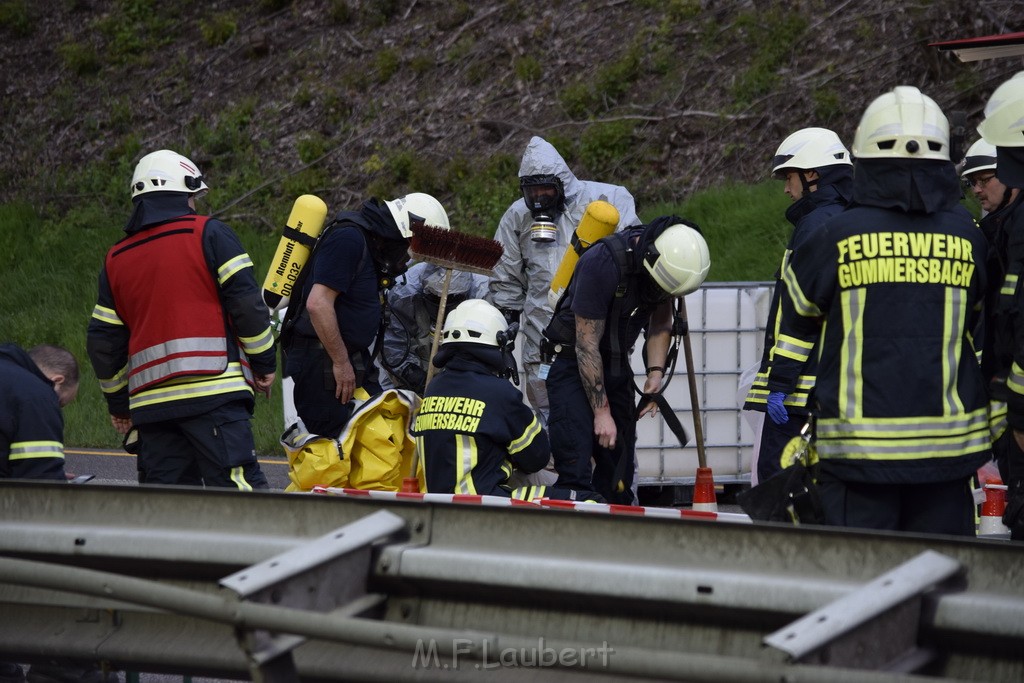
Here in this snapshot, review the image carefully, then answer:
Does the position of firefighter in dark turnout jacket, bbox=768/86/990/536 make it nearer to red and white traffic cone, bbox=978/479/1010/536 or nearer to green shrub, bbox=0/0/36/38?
red and white traffic cone, bbox=978/479/1010/536

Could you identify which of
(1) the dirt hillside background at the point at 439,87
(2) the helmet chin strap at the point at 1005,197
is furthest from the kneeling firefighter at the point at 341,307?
(1) the dirt hillside background at the point at 439,87

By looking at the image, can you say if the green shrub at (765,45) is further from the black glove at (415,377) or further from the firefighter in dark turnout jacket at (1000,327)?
the firefighter in dark turnout jacket at (1000,327)

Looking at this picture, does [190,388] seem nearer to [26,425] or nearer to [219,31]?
[26,425]

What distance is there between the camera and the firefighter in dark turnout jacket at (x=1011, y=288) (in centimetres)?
407

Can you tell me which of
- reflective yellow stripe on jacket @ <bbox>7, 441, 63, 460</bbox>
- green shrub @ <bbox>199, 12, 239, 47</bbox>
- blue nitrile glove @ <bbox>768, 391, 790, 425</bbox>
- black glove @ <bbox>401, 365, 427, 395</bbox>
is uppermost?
green shrub @ <bbox>199, 12, 239, 47</bbox>

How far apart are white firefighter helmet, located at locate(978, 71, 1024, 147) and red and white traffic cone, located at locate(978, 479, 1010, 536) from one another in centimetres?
191

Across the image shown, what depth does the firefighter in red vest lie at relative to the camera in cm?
560

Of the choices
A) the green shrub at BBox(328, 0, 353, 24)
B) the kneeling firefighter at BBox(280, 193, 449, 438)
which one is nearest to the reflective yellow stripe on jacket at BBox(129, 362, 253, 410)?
the kneeling firefighter at BBox(280, 193, 449, 438)

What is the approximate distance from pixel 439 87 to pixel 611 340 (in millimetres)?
10418

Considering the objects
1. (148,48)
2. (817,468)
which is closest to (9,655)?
(817,468)

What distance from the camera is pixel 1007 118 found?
434cm

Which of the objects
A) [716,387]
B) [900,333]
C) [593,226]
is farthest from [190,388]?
[716,387]

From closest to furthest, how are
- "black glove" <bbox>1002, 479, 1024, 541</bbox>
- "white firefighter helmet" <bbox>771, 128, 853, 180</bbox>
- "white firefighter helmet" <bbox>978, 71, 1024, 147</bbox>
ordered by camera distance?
"black glove" <bbox>1002, 479, 1024, 541</bbox>, "white firefighter helmet" <bbox>978, 71, 1024, 147</bbox>, "white firefighter helmet" <bbox>771, 128, 853, 180</bbox>

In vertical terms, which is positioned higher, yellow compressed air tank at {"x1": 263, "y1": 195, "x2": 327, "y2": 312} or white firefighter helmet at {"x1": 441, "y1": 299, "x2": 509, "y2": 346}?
yellow compressed air tank at {"x1": 263, "y1": 195, "x2": 327, "y2": 312}
